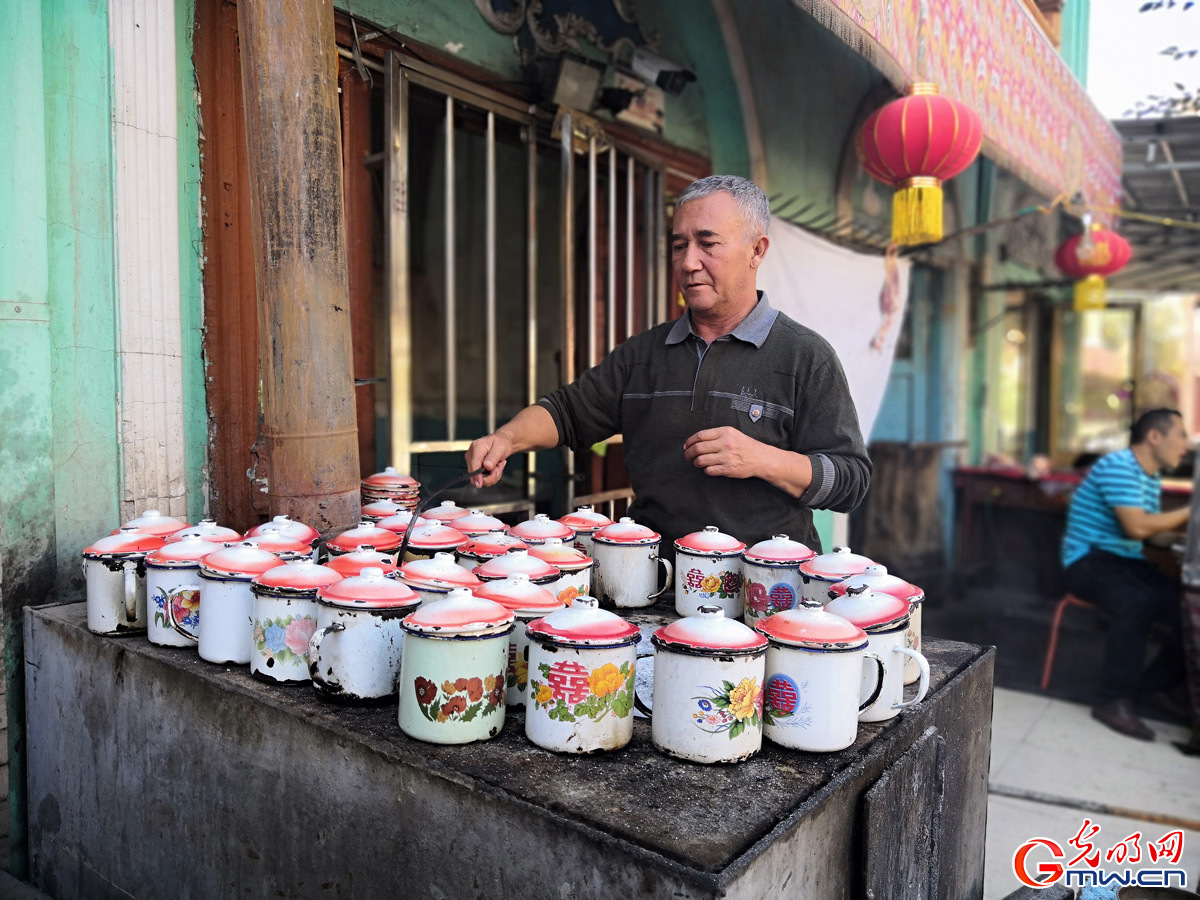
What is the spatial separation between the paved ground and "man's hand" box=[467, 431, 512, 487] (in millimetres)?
2005

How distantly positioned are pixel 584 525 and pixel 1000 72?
12.0 feet

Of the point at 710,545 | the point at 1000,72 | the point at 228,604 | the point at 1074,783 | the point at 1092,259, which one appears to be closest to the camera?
the point at 228,604

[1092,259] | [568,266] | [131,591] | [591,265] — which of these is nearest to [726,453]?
[131,591]

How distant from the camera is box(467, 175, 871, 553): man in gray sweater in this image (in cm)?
217

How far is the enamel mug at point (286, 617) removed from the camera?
1519mm

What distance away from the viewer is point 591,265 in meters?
3.91

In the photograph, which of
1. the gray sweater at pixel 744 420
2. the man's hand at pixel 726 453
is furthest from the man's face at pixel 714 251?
the man's hand at pixel 726 453

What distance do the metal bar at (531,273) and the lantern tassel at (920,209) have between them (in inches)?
67.3

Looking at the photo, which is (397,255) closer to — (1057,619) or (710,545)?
(710,545)

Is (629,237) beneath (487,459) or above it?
above

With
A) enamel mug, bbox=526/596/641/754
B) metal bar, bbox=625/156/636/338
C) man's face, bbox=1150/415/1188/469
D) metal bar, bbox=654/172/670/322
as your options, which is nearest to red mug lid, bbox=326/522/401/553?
enamel mug, bbox=526/596/641/754

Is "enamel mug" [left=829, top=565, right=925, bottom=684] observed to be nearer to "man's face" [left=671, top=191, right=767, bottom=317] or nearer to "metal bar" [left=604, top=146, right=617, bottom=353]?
"man's face" [left=671, top=191, right=767, bottom=317]

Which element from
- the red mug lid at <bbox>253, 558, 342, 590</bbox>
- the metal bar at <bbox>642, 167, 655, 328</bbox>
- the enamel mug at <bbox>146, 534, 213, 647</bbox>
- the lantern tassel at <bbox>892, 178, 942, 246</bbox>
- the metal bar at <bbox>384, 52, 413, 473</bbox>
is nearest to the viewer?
the red mug lid at <bbox>253, 558, 342, 590</bbox>

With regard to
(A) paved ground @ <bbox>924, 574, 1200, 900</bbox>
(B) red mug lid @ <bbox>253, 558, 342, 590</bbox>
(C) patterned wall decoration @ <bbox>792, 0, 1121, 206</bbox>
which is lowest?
(A) paved ground @ <bbox>924, 574, 1200, 900</bbox>
